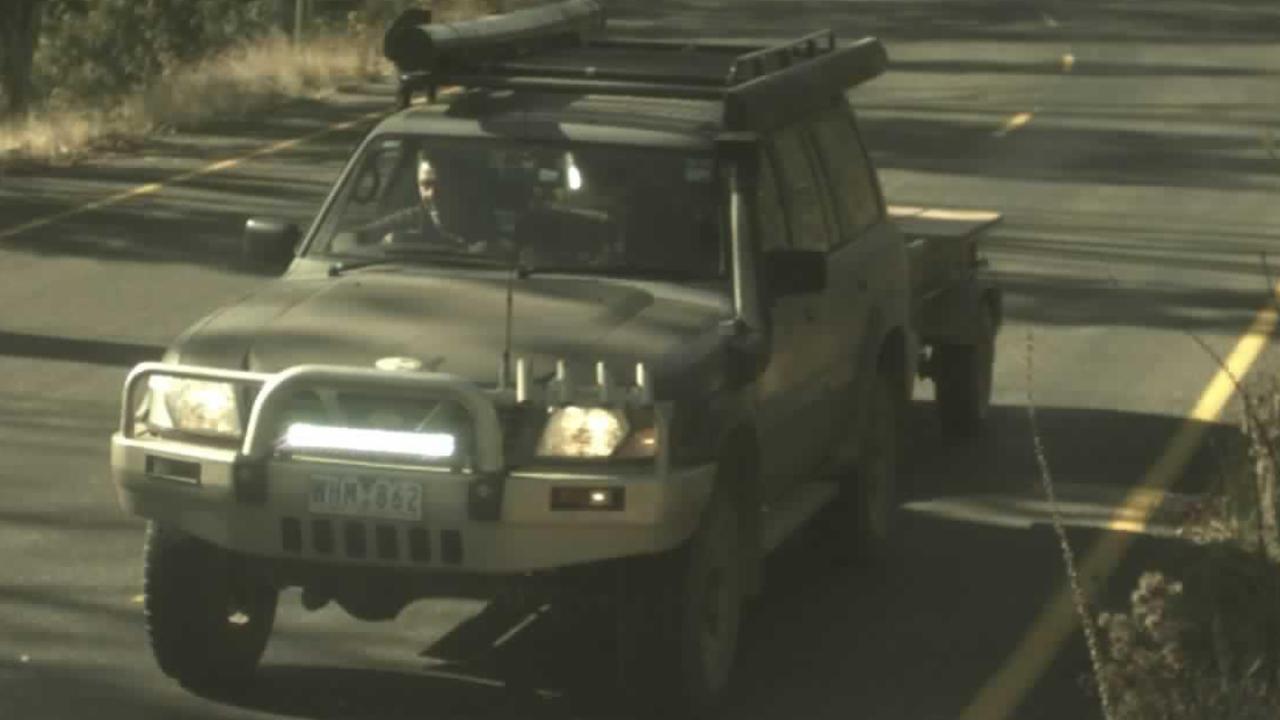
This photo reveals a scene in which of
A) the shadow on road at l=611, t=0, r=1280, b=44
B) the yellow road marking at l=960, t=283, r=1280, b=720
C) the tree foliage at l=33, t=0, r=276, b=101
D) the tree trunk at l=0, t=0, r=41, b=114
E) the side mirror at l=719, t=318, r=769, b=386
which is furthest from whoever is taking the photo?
the tree foliage at l=33, t=0, r=276, b=101

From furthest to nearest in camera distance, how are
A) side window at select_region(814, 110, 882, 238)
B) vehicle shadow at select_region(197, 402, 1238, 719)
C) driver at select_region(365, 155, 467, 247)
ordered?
side window at select_region(814, 110, 882, 238) < driver at select_region(365, 155, 467, 247) < vehicle shadow at select_region(197, 402, 1238, 719)

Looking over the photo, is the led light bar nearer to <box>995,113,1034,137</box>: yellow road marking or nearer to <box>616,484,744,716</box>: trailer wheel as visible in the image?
<box>616,484,744,716</box>: trailer wheel

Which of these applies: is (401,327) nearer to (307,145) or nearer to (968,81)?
(307,145)

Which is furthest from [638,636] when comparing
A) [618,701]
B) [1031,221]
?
[1031,221]

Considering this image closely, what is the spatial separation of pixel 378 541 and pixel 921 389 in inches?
310

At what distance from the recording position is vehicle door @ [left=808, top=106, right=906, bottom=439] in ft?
37.0

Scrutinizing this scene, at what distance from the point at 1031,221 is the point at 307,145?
6989 mm

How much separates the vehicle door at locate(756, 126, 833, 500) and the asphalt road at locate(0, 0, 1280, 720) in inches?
25.3

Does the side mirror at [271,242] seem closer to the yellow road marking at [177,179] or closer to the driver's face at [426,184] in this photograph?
the driver's face at [426,184]

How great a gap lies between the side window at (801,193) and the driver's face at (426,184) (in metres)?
1.22

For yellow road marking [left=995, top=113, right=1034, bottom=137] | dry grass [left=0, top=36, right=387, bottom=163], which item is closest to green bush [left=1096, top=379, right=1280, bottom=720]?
dry grass [left=0, top=36, right=387, bottom=163]

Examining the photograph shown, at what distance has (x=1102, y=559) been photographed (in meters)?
12.1

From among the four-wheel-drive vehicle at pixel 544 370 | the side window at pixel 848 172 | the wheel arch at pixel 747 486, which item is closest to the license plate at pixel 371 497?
the four-wheel-drive vehicle at pixel 544 370

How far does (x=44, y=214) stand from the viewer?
2356cm
